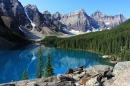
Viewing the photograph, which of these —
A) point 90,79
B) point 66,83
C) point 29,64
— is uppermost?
point 90,79

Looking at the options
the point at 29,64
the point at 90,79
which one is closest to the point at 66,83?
the point at 90,79

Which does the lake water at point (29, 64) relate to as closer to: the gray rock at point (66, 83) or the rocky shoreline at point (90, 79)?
the rocky shoreline at point (90, 79)

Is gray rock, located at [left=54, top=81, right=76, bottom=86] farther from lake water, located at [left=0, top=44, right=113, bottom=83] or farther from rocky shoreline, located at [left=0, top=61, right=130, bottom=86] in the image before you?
lake water, located at [left=0, top=44, right=113, bottom=83]

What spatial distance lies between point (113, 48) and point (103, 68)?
454ft

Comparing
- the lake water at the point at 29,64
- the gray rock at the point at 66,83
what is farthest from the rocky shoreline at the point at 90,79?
the lake water at the point at 29,64

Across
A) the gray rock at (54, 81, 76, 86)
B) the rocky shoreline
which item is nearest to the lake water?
the rocky shoreline

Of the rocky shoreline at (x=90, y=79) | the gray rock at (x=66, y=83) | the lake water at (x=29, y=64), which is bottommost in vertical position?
the lake water at (x=29, y=64)

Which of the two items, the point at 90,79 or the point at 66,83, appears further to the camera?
the point at 66,83

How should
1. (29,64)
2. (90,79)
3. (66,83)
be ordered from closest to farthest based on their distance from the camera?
1. (90,79)
2. (66,83)
3. (29,64)

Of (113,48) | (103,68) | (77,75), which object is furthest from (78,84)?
(113,48)

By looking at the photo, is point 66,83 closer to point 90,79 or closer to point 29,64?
point 90,79

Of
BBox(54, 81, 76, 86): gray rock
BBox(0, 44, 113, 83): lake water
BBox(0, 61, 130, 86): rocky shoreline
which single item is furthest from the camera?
BBox(0, 44, 113, 83): lake water

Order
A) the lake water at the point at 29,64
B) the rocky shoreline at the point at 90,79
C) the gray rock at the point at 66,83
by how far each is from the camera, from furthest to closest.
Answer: the lake water at the point at 29,64 < the gray rock at the point at 66,83 < the rocky shoreline at the point at 90,79

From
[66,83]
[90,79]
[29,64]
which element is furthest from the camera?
[29,64]
